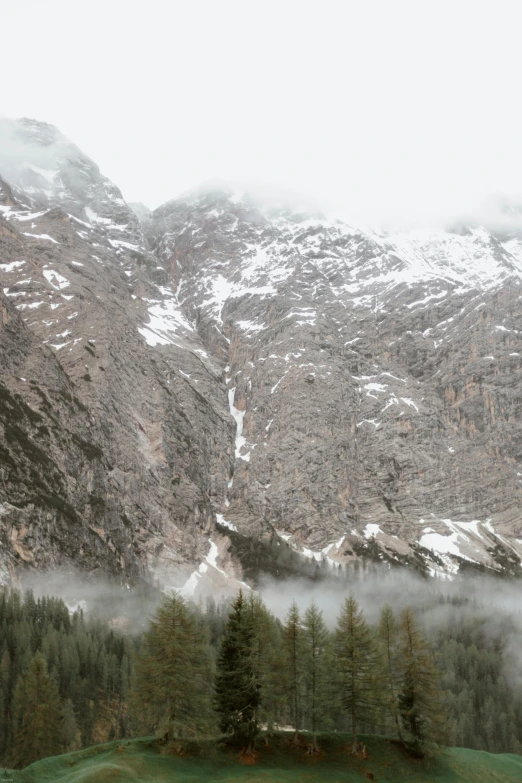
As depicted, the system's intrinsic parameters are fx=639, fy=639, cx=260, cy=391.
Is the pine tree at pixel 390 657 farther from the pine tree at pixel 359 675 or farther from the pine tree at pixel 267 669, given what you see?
the pine tree at pixel 267 669

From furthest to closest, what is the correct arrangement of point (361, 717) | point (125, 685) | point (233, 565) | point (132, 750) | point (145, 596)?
point (233, 565)
point (145, 596)
point (125, 685)
point (361, 717)
point (132, 750)

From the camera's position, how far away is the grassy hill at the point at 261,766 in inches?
1619

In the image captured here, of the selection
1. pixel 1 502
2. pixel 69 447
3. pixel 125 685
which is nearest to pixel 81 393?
pixel 69 447

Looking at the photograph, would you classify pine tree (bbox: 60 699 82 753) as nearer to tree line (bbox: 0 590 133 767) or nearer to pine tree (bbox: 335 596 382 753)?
tree line (bbox: 0 590 133 767)

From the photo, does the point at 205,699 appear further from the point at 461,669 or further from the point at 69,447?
the point at 69,447

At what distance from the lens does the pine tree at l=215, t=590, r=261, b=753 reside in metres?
48.9

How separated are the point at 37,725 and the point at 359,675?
30610mm

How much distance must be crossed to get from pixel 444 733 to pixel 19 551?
360 ft

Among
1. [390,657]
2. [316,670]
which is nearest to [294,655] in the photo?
[316,670]

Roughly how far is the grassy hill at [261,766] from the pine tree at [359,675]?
2988 mm

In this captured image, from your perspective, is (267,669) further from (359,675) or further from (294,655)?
(359,675)

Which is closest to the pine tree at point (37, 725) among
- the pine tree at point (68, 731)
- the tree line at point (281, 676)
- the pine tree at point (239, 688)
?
the pine tree at point (68, 731)

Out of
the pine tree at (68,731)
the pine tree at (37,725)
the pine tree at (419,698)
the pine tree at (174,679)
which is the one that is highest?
the pine tree at (174,679)

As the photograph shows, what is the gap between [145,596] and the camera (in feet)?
509
